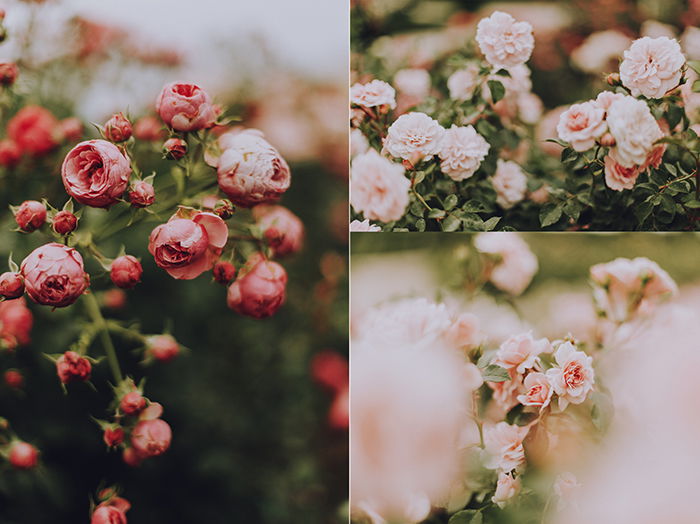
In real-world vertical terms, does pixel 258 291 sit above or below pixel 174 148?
below

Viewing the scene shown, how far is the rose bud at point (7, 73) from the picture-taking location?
2.31 feet

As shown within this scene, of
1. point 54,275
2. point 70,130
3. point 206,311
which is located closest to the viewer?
point 54,275

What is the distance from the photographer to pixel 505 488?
29.9 inches

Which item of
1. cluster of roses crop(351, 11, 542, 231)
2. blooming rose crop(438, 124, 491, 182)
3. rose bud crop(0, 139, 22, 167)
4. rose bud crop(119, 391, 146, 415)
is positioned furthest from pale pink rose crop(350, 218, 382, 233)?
rose bud crop(0, 139, 22, 167)

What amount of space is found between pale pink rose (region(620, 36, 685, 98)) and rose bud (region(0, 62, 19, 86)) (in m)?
0.71

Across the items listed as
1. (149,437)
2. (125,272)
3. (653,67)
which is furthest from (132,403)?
(653,67)

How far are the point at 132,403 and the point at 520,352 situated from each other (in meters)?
0.45

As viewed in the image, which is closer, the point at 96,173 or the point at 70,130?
the point at 96,173

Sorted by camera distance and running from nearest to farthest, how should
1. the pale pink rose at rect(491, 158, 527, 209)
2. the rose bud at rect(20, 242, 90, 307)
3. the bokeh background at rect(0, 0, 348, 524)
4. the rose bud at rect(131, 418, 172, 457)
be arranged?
1. the rose bud at rect(20, 242, 90, 307)
2. the rose bud at rect(131, 418, 172, 457)
3. the pale pink rose at rect(491, 158, 527, 209)
4. the bokeh background at rect(0, 0, 348, 524)

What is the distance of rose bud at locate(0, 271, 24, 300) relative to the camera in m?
0.60

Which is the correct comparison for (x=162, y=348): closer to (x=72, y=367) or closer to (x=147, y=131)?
(x=72, y=367)

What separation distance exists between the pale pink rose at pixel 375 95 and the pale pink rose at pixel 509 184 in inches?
6.3

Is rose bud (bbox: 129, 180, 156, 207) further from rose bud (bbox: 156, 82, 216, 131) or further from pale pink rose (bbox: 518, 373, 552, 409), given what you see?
pale pink rose (bbox: 518, 373, 552, 409)

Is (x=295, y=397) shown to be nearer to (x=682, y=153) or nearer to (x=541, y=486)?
(x=541, y=486)
